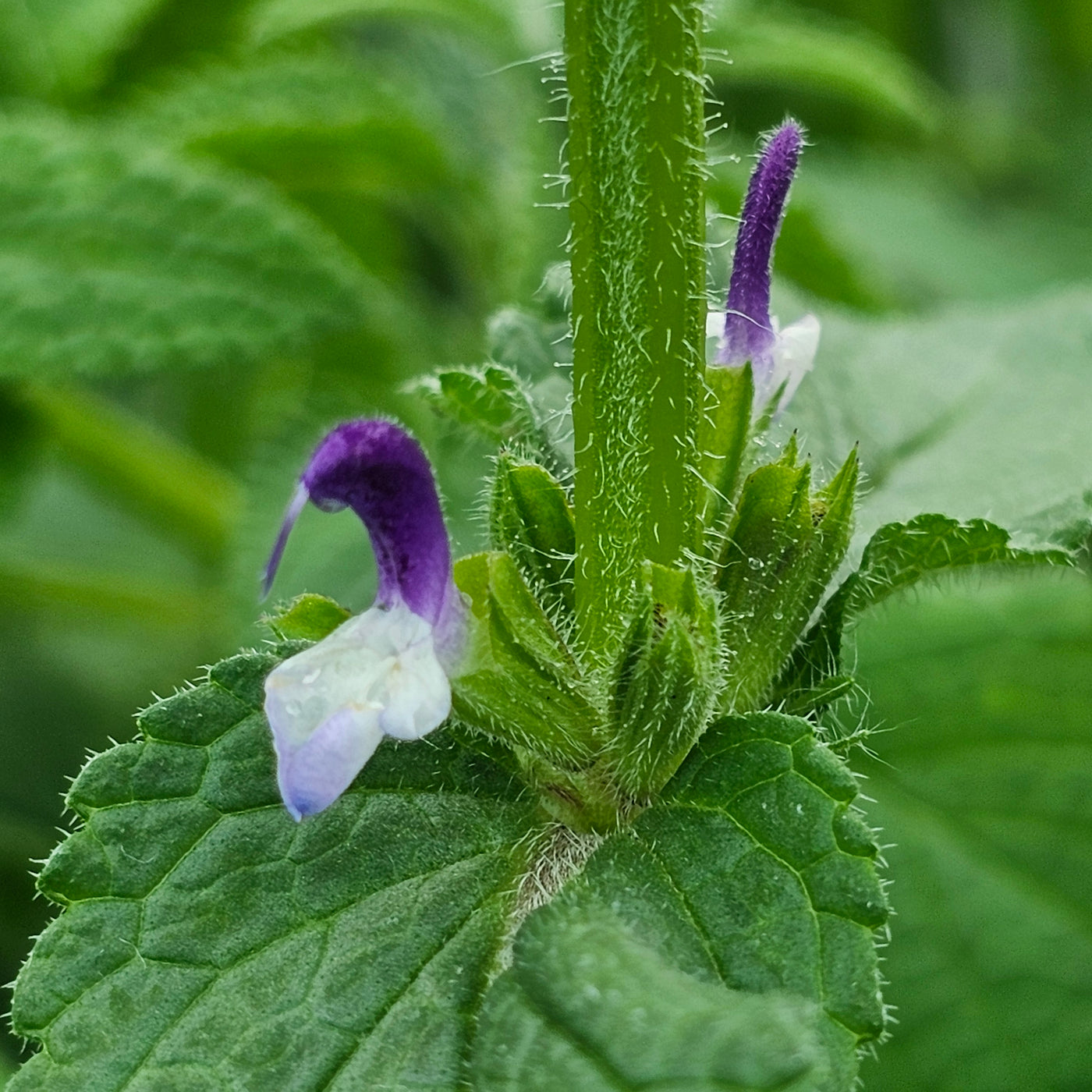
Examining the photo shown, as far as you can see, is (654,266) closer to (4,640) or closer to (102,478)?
(102,478)

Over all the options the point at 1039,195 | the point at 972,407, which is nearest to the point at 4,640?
the point at 972,407

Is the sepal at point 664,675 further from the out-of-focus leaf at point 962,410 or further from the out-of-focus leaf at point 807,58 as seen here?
the out-of-focus leaf at point 807,58

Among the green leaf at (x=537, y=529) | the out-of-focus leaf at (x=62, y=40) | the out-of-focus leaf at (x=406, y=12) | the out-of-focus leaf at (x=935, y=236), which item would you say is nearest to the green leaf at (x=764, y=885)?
the green leaf at (x=537, y=529)

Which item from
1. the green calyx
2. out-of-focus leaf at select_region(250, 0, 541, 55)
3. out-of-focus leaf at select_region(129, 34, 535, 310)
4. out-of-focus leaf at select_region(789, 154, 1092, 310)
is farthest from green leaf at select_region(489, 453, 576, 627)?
out-of-focus leaf at select_region(789, 154, 1092, 310)

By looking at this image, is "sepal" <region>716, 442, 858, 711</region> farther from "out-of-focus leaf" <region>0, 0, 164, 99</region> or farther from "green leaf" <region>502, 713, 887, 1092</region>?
"out-of-focus leaf" <region>0, 0, 164, 99</region>

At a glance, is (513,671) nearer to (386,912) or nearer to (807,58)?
(386,912)
